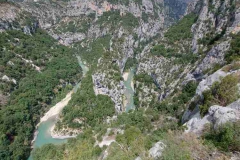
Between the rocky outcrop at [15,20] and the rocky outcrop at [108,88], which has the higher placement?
the rocky outcrop at [15,20]

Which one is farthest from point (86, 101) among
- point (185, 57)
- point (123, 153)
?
point (123, 153)

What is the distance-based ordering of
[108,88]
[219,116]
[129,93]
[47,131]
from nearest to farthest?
[219,116] < [47,131] < [108,88] < [129,93]

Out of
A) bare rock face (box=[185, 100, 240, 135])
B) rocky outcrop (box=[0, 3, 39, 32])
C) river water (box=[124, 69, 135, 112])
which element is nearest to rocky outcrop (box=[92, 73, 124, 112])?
river water (box=[124, 69, 135, 112])

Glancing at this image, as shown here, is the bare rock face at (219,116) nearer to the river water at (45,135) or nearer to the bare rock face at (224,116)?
the bare rock face at (224,116)

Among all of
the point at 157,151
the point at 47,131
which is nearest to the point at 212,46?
the point at 157,151

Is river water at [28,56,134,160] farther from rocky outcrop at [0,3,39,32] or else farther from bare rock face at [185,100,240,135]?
rocky outcrop at [0,3,39,32]

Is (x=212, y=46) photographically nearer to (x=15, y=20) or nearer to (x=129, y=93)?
(x=129, y=93)

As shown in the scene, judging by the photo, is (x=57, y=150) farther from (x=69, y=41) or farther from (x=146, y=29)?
(x=146, y=29)

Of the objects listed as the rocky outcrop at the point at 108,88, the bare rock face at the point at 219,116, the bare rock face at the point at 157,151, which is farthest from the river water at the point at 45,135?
the bare rock face at the point at 219,116

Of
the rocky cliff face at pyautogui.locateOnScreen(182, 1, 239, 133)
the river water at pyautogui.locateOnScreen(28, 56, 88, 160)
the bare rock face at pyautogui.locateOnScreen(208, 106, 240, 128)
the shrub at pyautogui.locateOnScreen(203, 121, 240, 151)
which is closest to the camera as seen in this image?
the shrub at pyautogui.locateOnScreen(203, 121, 240, 151)
